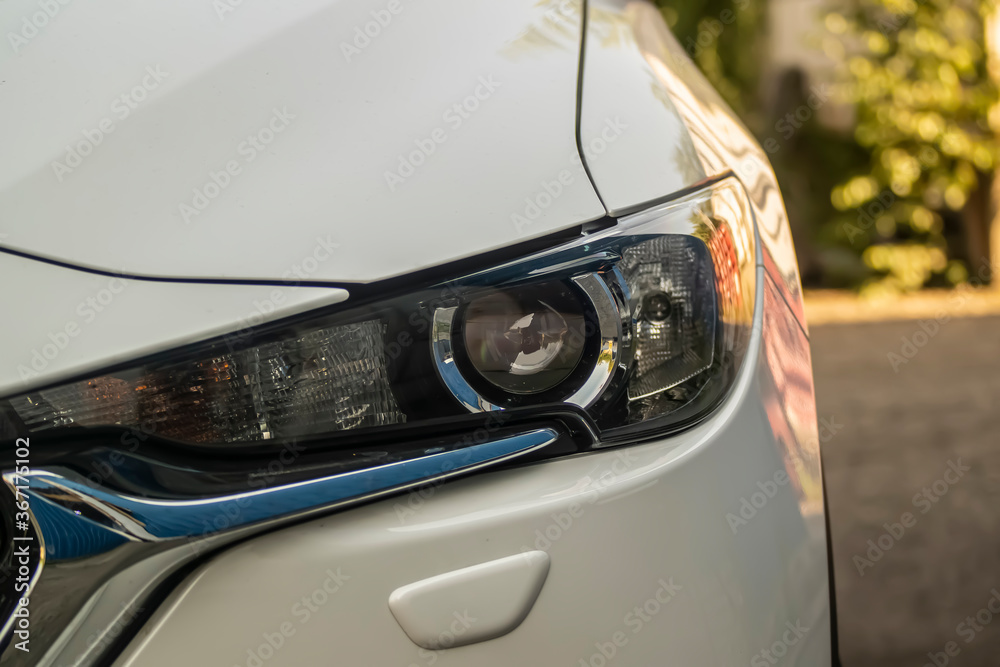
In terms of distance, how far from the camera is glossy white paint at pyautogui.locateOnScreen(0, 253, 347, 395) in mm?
839

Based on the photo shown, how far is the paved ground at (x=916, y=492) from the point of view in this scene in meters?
2.16

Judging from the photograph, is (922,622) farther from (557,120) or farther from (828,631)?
(557,120)

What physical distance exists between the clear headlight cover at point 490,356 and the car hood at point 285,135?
5 centimetres

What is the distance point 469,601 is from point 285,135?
1.84 feet

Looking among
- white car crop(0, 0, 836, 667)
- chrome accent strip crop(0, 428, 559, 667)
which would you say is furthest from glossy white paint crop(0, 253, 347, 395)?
chrome accent strip crop(0, 428, 559, 667)

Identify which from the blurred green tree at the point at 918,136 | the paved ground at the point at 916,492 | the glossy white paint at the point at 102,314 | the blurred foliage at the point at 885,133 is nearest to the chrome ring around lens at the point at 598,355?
the glossy white paint at the point at 102,314

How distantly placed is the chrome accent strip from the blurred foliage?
18.1 feet

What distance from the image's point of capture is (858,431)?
350 cm

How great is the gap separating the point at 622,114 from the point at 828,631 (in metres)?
0.69

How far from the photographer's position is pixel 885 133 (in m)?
5.92

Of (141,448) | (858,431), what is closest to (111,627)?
(141,448)

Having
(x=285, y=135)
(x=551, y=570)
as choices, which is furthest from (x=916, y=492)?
(x=285, y=135)

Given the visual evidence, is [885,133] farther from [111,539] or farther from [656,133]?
[111,539]

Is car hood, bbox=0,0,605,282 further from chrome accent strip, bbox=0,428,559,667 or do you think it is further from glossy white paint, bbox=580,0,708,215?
chrome accent strip, bbox=0,428,559,667
